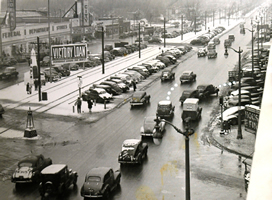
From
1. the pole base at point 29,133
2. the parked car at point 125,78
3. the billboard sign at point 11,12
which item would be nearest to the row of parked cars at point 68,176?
the pole base at point 29,133

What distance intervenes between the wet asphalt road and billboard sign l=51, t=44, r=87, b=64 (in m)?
14.2

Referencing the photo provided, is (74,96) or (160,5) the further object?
(160,5)

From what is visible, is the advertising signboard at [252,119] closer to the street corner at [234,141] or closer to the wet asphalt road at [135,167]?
the street corner at [234,141]

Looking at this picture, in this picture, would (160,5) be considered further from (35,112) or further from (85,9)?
(35,112)

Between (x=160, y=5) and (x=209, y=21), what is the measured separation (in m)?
15.4

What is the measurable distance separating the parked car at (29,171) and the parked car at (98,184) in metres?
2.93

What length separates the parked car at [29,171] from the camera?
17109 mm

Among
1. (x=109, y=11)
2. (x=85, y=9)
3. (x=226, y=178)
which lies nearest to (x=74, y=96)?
(x=226, y=178)

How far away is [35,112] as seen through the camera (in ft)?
102

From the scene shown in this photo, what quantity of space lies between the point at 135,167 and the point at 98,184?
399 centimetres

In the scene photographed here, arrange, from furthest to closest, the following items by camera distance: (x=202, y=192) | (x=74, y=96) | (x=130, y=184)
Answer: (x=74, y=96) → (x=130, y=184) → (x=202, y=192)

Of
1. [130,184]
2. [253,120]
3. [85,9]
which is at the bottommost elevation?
[130,184]

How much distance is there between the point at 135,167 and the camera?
62.1ft

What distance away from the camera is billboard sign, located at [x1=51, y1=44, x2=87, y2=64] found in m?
44.2
